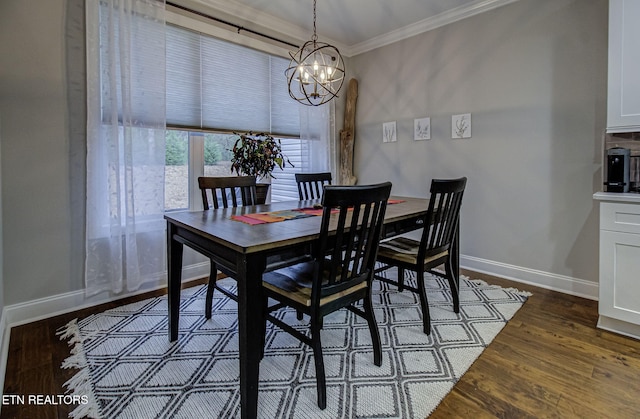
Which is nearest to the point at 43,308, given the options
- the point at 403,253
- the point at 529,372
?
the point at 403,253

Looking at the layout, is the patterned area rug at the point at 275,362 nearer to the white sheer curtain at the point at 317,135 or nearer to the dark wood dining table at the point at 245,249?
the dark wood dining table at the point at 245,249

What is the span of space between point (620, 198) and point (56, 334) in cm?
372

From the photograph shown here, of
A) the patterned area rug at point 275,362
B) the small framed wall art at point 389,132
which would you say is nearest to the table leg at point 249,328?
the patterned area rug at point 275,362

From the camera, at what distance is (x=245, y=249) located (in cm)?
132

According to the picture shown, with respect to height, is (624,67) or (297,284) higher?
(624,67)

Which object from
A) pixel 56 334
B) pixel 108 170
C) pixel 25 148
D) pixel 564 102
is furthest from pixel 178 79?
pixel 564 102

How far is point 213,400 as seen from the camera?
1.54 metres

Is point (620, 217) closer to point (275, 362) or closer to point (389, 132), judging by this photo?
point (275, 362)

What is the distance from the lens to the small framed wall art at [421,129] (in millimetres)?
3637

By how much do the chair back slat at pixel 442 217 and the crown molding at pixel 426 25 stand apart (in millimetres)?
2051

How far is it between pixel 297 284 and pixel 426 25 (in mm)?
3295

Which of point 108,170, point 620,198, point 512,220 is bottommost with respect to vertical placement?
point 512,220

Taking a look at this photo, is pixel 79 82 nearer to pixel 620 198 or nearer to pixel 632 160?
pixel 620 198

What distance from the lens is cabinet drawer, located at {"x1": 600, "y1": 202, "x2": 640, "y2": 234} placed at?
2.00 meters
